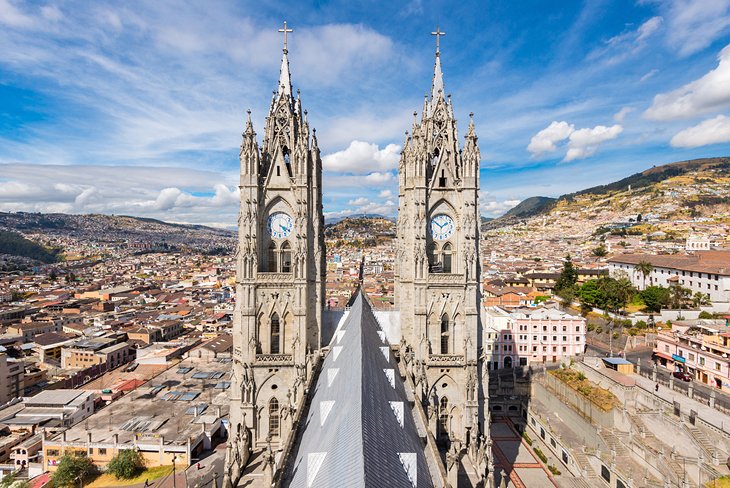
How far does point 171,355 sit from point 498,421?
56.7 metres

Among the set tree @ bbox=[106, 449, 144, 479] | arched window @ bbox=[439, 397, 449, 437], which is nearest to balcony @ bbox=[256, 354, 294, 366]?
arched window @ bbox=[439, 397, 449, 437]

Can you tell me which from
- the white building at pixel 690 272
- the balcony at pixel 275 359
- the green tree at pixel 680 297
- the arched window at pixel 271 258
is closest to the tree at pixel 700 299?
the white building at pixel 690 272

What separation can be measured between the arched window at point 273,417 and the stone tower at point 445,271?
9762mm

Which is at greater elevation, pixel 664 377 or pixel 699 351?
pixel 699 351

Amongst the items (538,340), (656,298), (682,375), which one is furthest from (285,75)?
(656,298)

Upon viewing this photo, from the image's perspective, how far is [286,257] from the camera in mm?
27406

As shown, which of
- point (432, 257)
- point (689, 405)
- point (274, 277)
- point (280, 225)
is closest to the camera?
point (274, 277)

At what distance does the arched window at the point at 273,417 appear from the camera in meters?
26.7

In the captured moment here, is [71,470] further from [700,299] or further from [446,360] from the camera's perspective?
[700,299]

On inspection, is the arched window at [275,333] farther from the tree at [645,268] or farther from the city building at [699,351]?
the tree at [645,268]

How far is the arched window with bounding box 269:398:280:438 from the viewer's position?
87.7 ft

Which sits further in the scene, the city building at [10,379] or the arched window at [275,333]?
the city building at [10,379]

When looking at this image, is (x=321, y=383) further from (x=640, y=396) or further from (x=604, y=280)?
(x=604, y=280)

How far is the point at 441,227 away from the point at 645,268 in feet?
286
